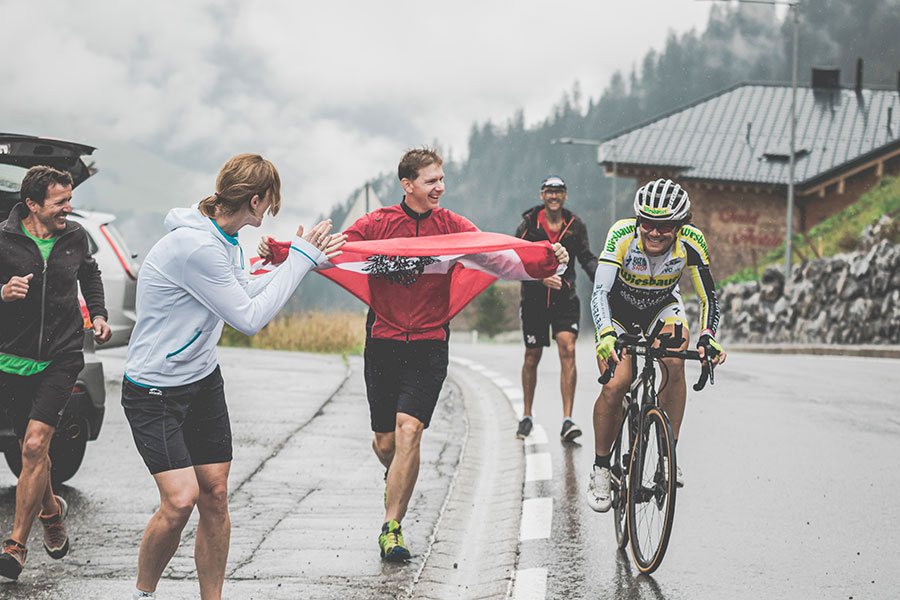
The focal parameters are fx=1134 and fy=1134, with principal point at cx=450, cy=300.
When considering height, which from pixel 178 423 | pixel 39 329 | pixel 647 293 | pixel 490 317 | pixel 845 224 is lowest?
pixel 490 317

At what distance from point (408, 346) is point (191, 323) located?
1800 millimetres

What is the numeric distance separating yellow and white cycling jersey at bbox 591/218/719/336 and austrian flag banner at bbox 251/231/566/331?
0.30 metres

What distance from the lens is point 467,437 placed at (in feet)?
31.9

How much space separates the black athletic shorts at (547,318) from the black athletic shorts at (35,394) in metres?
4.40

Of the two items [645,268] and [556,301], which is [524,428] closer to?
[556,301]

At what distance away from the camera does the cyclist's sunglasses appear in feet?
18.1

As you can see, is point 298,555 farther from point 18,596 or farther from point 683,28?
point 683,28

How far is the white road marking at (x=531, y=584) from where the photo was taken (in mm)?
5086

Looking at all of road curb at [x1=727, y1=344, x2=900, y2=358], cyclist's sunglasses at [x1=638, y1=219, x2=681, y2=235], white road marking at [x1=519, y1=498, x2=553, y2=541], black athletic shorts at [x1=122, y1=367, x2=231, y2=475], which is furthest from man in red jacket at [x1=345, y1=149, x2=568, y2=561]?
road curb at [x1=727, y1=344, x2=900, y2=358]

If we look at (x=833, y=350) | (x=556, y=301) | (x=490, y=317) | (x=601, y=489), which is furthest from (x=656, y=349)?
(x=490, y=317)

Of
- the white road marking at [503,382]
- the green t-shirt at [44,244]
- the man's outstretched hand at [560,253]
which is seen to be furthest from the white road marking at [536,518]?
the white road marking at [503,382]

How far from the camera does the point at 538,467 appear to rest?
816cm

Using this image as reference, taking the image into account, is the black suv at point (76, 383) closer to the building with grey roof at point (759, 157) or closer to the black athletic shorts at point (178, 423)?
the black athletic shorts at point (178, 423)

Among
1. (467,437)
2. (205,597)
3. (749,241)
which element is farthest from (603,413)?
(749,241)
